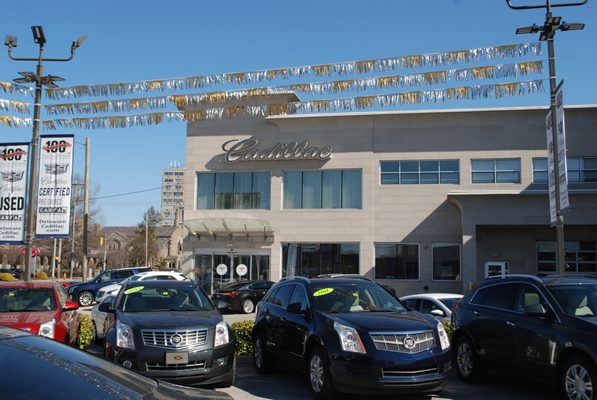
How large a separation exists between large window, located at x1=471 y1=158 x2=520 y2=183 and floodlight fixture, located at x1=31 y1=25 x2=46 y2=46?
22.5m

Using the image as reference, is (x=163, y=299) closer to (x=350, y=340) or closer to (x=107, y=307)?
(x=107, y=307)

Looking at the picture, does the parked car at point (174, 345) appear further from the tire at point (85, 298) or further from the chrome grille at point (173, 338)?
the tire at point (85, 298)

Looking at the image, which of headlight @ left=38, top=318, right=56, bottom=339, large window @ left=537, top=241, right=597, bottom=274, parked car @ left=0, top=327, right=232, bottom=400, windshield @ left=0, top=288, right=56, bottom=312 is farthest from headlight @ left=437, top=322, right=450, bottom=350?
large window @ left=537, top=241, right=597, bottom=274

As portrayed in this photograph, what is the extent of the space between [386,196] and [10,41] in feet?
67.4

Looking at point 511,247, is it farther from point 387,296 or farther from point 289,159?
point 387,296

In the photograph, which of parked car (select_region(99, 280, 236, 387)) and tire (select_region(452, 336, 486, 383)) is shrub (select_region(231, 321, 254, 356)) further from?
tire (select_region(452, 336, 486, 383))

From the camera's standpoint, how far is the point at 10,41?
16531 millimetres

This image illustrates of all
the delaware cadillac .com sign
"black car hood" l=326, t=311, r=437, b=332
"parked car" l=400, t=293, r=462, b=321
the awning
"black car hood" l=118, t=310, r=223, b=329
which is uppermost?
the delaware cadillac .com sign

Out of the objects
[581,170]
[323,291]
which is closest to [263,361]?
[323,291]

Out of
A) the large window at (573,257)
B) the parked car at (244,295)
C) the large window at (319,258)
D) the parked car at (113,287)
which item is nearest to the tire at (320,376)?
the parked car at (113,287)

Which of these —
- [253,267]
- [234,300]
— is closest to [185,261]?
[253,267]

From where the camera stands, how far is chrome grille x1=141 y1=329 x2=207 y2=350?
787 cm

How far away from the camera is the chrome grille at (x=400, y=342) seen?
7.26 meters

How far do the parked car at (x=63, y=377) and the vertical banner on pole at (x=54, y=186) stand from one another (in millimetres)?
13637
